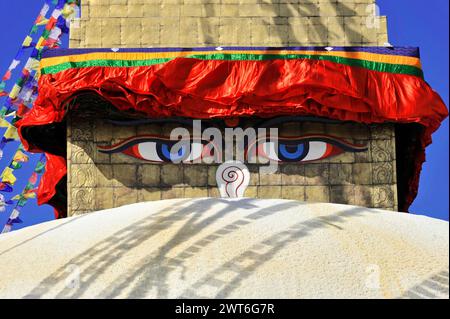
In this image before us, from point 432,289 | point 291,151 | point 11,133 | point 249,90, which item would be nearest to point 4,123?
point 11,133

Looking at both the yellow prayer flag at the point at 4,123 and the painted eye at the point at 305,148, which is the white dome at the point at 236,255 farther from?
the yellow prayer flag at the point at 4,123

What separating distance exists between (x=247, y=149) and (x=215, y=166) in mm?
726

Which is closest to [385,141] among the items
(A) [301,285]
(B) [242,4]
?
(B) [242,4]

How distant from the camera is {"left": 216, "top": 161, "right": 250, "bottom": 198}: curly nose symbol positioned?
18.1 meters

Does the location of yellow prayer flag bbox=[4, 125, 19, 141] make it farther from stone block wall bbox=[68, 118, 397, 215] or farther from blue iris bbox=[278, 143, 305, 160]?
blue iris bbox=[278, 143, 305, 160]

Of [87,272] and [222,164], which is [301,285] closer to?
[87,272]

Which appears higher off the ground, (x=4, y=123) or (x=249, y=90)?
(x=249, y=90)

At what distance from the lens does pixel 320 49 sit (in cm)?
1808

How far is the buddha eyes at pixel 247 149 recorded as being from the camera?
18.2 m

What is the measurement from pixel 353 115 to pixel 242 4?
3.46 metres

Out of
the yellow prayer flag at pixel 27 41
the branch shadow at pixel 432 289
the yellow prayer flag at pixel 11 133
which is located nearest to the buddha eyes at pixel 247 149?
the yellow prayer flag at pixel 11 133

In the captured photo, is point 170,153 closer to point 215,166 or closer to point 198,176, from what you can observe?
point 198,176

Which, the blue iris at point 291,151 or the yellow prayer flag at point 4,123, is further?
the yellow prayer flag at point 4,123

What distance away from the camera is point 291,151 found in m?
18.3
